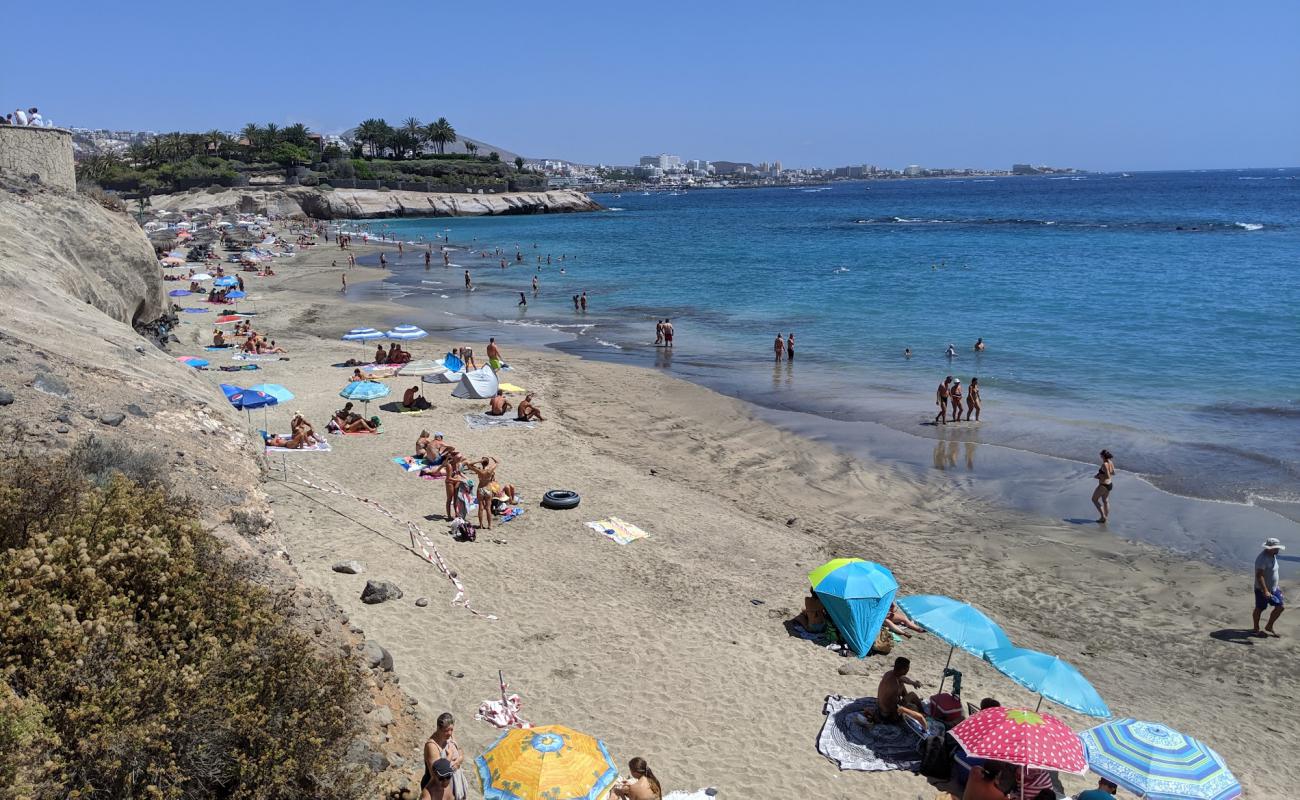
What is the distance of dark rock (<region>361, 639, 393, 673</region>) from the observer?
8.23 m

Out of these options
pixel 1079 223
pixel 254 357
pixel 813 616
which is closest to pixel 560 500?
pixel 813 616

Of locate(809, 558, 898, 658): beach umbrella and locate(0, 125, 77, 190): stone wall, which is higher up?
locate(0, 125, 77, 190): stone wall

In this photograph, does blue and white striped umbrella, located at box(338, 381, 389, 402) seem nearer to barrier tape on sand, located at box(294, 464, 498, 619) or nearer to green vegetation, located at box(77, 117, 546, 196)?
barrier tape on sand, located at box(294, 464, 498, 619)

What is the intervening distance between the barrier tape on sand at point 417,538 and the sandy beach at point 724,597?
0.14m

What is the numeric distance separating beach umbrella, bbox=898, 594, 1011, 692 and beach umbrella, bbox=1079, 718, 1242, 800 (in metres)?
1.73

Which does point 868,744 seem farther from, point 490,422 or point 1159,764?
point 490,422

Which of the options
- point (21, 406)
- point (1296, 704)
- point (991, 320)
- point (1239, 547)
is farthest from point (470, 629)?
→ point (991, 320)

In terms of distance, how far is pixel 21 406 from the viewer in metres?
9.12

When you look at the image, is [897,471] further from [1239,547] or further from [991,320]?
[991,320]

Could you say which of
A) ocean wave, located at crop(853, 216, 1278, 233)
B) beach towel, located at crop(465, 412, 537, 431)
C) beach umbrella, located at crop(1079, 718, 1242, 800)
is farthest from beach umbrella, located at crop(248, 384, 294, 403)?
ocean wave, located at crop(853, 216, 1278, 233)

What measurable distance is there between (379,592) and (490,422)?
9.25 meters

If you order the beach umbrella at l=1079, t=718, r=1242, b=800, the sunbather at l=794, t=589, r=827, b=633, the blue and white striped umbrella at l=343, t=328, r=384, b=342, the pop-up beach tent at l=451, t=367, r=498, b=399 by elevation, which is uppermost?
the blue and white striped umbrella at l=343, t=328, r=384, b=342

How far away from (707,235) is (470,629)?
8414cm

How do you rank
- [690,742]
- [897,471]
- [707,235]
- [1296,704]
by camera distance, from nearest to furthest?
[690,742] < [1296,704] < [897,471] < [707,235]
